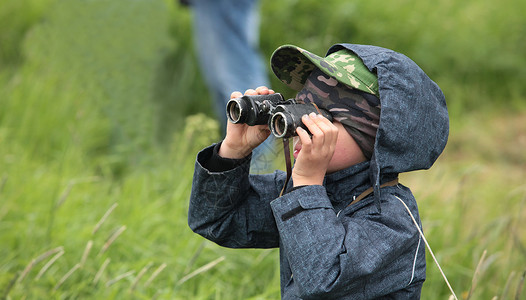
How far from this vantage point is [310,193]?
1438mm

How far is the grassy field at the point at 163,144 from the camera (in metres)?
2.39

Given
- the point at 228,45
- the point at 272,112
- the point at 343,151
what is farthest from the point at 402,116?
the point at 228,45

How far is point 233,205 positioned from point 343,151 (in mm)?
362

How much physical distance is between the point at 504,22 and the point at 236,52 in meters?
A: 2.95

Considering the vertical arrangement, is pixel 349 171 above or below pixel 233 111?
below

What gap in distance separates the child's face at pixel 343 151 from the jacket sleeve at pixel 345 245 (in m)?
0.11

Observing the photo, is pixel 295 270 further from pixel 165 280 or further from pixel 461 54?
pixel 461 54

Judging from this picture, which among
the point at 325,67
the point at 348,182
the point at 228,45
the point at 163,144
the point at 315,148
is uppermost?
the point at 325,67

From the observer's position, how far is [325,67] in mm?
1457

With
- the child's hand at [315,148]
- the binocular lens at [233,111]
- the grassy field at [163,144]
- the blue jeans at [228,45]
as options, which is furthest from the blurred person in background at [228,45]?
the child's hand at [315,148]

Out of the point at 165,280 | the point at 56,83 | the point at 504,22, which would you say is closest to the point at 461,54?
the point at 504,22

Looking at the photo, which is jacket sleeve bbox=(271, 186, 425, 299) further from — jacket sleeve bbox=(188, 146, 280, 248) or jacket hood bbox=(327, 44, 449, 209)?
jacket sleeve bbox=(188, 146, 280, 248)

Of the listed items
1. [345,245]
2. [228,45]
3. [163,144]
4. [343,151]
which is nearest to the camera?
[345,245]

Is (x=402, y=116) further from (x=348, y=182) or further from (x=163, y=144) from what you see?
(x=163, y=144)
